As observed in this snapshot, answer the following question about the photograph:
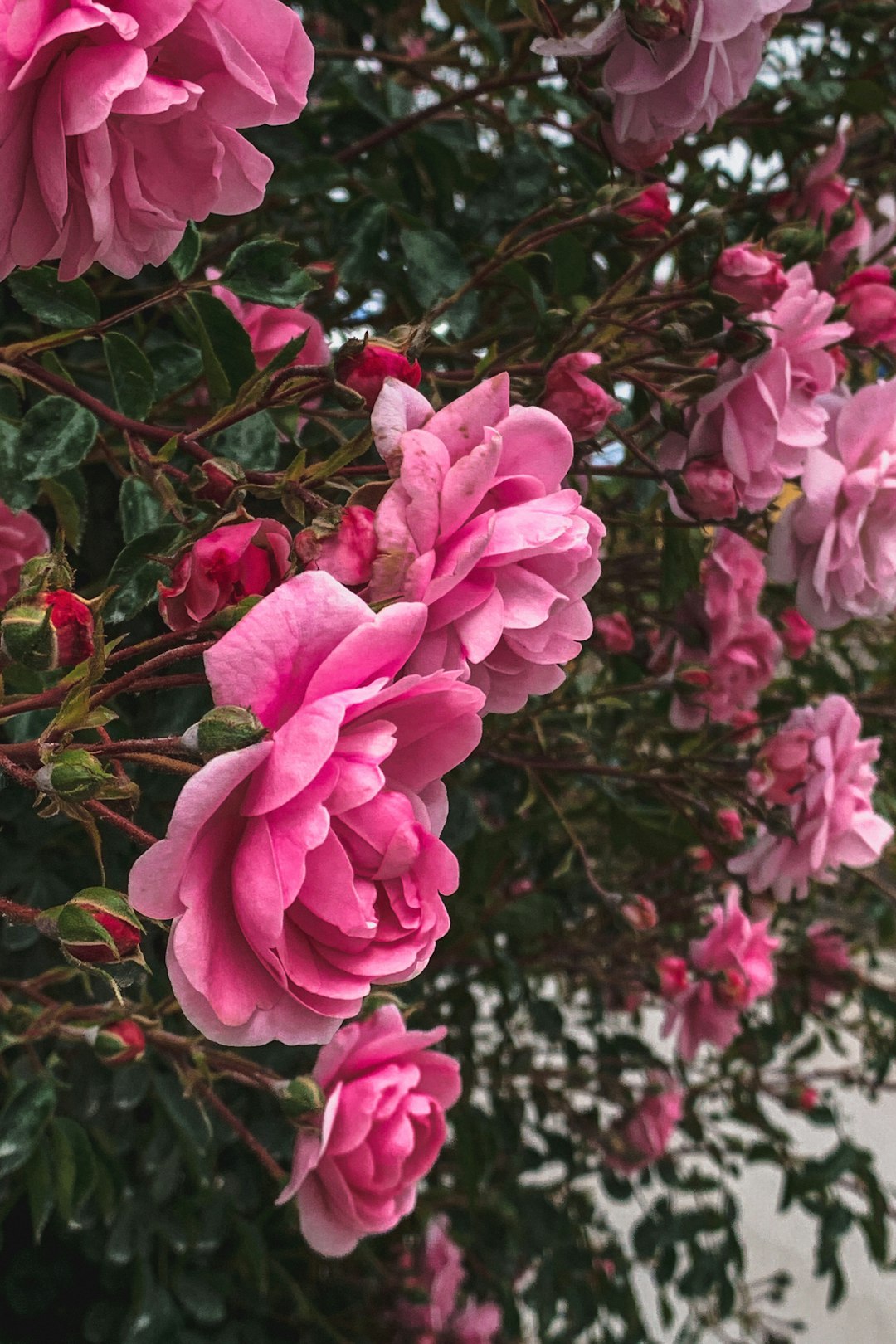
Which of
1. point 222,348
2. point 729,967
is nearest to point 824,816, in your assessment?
point 729,967

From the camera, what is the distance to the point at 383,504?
326mm

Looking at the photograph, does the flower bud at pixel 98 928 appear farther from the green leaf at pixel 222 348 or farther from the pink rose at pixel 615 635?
the pink rose at pixel 615 635

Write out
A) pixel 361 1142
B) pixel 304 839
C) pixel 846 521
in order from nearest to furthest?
pixel 304 839, pixel 361 1142, pixel 846 521

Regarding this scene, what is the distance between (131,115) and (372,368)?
99 mm

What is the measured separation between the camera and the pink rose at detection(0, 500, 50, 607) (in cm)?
48

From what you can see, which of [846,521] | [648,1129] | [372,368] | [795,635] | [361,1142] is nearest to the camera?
[372,368]

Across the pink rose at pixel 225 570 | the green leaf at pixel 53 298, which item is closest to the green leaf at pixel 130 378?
the green leaf at pixel 53 298

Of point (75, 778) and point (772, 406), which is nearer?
point (75, 778)

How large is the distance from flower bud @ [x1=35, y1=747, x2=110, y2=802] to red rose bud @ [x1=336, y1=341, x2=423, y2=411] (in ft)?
0.51

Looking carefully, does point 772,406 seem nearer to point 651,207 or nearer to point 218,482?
point 651,207

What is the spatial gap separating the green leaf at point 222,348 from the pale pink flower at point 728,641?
0.99 feet

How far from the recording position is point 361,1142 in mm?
474

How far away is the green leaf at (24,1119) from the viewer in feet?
1.82

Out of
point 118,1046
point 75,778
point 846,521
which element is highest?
point 75,778
